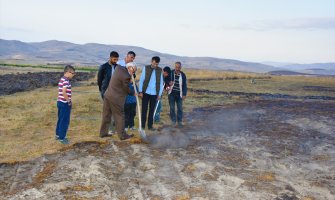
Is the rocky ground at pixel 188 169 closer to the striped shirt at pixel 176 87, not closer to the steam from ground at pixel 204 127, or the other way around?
the steam from ground at pixel 204 127

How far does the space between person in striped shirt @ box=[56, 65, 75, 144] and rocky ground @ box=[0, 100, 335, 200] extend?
56 cm

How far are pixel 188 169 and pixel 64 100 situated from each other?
10.9ft

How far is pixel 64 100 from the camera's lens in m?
8.38

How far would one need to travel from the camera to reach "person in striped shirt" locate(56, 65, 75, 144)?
8.23 metres

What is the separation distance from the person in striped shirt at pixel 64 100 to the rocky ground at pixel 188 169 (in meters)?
0.56

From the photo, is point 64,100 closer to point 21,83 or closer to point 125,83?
point 125,83

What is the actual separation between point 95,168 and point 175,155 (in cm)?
193

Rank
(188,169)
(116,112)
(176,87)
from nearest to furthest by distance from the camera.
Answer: (188,169)
(116,112)
(176,87)

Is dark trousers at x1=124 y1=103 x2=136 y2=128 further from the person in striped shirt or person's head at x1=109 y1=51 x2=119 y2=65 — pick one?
the person in striped shirt

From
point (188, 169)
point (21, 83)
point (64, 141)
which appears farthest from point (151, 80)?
point (21, 83)

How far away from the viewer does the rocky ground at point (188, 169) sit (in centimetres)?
583

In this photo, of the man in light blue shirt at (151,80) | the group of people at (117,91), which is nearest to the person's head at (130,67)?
the group of people at (117,91)

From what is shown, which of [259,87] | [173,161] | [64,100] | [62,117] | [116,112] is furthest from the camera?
[259,87]

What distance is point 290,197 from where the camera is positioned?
5.80 meters
